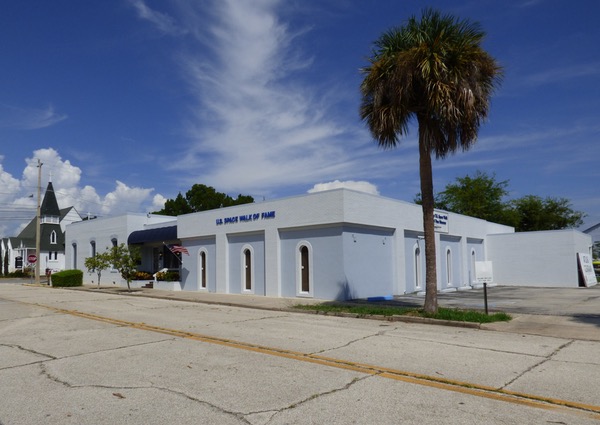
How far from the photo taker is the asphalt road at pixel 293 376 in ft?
18.1

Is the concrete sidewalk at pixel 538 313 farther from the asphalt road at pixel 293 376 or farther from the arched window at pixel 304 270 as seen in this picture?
the arched window at pixel 304 270

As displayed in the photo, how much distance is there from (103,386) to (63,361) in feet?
7.21

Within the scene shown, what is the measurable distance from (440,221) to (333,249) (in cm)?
1055

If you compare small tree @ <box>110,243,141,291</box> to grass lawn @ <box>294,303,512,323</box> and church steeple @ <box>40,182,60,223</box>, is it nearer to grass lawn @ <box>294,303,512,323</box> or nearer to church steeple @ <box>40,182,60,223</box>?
grass lawn @ <box>294,303,512,323</box>

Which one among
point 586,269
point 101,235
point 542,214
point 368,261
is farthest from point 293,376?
point 542,214

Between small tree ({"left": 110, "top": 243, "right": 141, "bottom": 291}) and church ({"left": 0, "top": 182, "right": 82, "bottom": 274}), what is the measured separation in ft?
129

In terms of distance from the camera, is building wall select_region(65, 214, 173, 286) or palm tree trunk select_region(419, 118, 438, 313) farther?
building wall select_region(65, 214, 173, 286)

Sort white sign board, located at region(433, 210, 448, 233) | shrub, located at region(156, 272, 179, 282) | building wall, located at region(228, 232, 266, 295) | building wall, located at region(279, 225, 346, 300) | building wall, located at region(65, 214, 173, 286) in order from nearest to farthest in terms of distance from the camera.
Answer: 1. building wall, located at region(279, 225, 346, 300)
2. building wall, located at region(228, 232, 266, 295)
3. white sign board, located at region(433, 210, 448, 233)
4. shrub, located at region(156, 272, 179, 282)
5. building wall, located at region(65, 214, 173, 286)

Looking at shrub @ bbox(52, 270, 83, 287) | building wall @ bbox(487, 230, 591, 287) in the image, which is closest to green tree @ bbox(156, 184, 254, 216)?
shrub @ bbox(52, 270, 83, 287)

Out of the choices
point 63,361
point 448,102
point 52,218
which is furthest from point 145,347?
point 52,218

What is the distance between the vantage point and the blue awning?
30.1m

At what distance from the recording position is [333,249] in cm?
2073

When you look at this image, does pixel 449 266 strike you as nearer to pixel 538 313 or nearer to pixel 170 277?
pixel 538 313

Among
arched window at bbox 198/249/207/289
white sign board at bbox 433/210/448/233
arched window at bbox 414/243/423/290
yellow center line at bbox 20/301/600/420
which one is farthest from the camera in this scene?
white sign board at bbox 433/210/448/233
